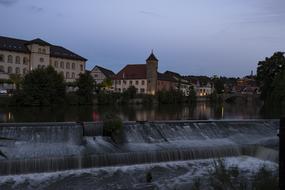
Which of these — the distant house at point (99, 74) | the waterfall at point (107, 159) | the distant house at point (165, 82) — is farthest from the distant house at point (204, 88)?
the waterfall at point (107, 159)

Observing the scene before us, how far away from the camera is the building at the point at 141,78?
293ft

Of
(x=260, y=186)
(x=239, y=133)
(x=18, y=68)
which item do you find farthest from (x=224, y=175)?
(x=18, y=68)

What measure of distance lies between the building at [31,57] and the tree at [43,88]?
16.0 metres

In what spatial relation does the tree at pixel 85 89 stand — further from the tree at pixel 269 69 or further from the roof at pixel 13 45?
the tree at pixel 269 69

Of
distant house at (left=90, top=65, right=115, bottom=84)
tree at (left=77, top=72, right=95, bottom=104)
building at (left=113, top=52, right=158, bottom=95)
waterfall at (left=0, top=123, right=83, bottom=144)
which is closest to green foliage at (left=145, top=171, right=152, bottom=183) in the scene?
waterfall at (left=0, top=123, right=83, bottom=144)

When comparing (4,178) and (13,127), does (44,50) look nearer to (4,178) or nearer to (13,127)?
(13,127)

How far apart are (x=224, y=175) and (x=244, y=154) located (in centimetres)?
1460

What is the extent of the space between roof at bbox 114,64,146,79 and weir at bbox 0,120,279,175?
6831 centimetres

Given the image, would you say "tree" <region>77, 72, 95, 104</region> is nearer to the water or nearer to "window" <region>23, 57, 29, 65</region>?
"window" <region>23, 57, 29, 65</region>

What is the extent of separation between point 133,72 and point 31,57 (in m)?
27.7

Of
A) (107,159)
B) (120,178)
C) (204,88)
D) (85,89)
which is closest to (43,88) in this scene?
(85,89)

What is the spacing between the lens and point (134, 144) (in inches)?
717

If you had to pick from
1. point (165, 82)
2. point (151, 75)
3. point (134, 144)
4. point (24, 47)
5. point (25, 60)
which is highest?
point (24, 47)

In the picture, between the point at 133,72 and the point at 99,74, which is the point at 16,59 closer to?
the point at 99,74
